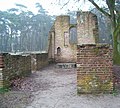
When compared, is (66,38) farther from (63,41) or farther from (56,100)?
(56,100)

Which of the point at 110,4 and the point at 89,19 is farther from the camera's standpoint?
the point at 89,19

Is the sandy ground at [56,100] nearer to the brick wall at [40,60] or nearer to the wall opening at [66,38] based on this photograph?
the brick wall at [40,60]

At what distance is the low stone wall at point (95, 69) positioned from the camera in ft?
27.1

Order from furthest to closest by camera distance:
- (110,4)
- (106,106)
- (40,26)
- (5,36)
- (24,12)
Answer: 1. (24,12)
2. (40,26)
3. (5,36)
4. (110,4)
5. (106,106)

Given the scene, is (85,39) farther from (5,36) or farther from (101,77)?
(5,36)

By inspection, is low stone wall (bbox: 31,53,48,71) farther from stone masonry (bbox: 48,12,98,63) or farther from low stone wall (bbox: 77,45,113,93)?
low stone wall (bbox: 77,45,113,93)

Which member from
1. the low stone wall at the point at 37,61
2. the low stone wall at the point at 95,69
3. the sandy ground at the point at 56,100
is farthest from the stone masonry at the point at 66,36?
the low stone wall at the point at 95,69

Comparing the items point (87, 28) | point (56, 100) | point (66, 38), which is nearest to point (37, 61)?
point (66, 38)

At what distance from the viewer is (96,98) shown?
765 cm

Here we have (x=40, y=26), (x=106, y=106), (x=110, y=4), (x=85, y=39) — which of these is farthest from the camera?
(x=40, y=26)

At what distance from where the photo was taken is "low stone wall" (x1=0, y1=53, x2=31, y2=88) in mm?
9473

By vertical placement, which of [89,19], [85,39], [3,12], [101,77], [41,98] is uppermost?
[3,12]

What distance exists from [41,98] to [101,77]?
1946 mm

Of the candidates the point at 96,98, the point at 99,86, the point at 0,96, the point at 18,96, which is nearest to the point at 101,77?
the point at 99,86
